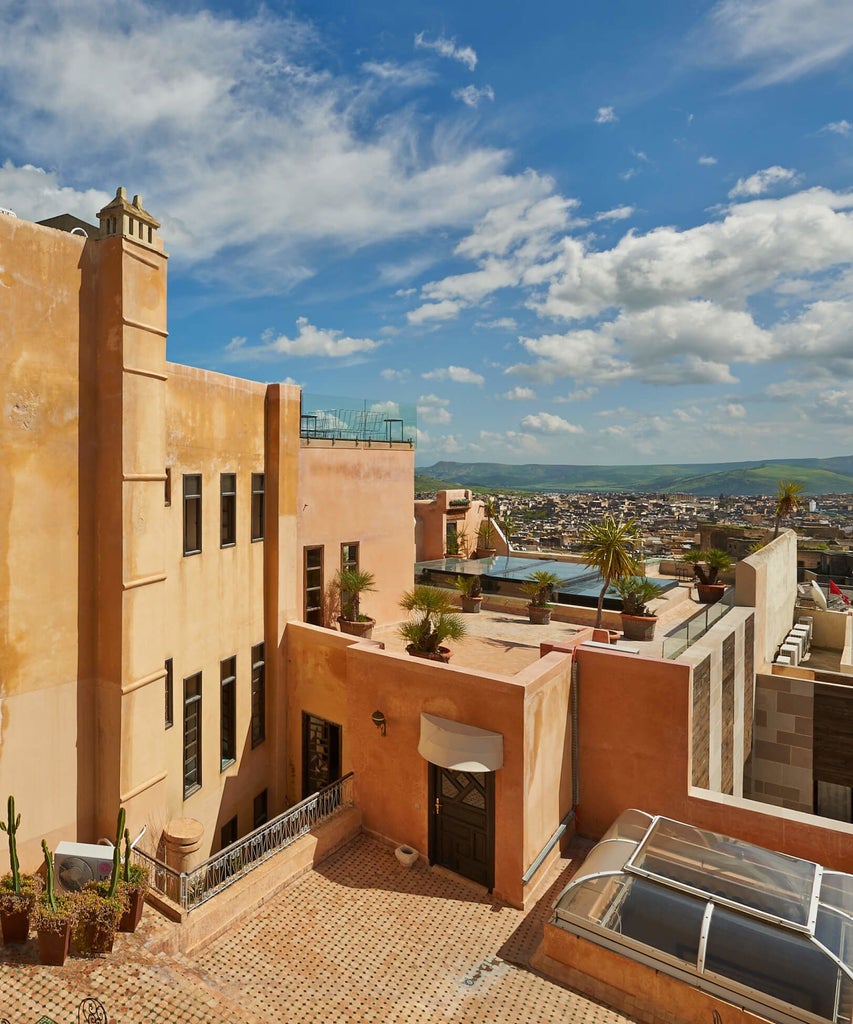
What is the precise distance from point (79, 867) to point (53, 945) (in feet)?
3.96

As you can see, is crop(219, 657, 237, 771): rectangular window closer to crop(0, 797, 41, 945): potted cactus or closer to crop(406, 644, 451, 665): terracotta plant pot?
crop(406, 644, 451, 665): terracotta plant pot

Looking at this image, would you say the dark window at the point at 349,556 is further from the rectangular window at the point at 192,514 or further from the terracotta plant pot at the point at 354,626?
the rectangular window at the point at 192,514

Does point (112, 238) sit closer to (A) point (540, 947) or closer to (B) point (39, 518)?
(B) point (39, 518)

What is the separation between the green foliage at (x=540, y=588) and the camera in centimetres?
A: 1817

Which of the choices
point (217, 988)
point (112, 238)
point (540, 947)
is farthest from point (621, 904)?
point (112, 238)

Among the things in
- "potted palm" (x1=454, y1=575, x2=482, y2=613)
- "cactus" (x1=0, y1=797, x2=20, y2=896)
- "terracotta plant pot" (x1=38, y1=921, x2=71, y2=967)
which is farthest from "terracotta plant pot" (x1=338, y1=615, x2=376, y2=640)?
"terracotta plant pot" (x1=38, y1=921, x2=71, y2=967)

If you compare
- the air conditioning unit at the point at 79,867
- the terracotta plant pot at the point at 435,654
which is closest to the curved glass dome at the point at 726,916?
the terracotta plant pot at the point at 435,654

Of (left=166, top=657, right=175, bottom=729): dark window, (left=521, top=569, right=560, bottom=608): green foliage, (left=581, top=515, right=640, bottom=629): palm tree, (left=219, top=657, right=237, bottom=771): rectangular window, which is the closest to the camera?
(left=166, top=657, right=175, bottom=729): dark window

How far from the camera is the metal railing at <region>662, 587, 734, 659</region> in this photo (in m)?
10.7

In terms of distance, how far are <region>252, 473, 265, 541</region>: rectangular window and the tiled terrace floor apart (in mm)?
6403

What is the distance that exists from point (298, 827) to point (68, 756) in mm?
3853

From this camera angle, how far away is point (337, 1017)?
A: 6754 millimetres

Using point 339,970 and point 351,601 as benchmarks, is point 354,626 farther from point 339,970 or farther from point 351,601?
point 339,970

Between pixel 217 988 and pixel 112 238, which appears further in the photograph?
pixel 112 238
